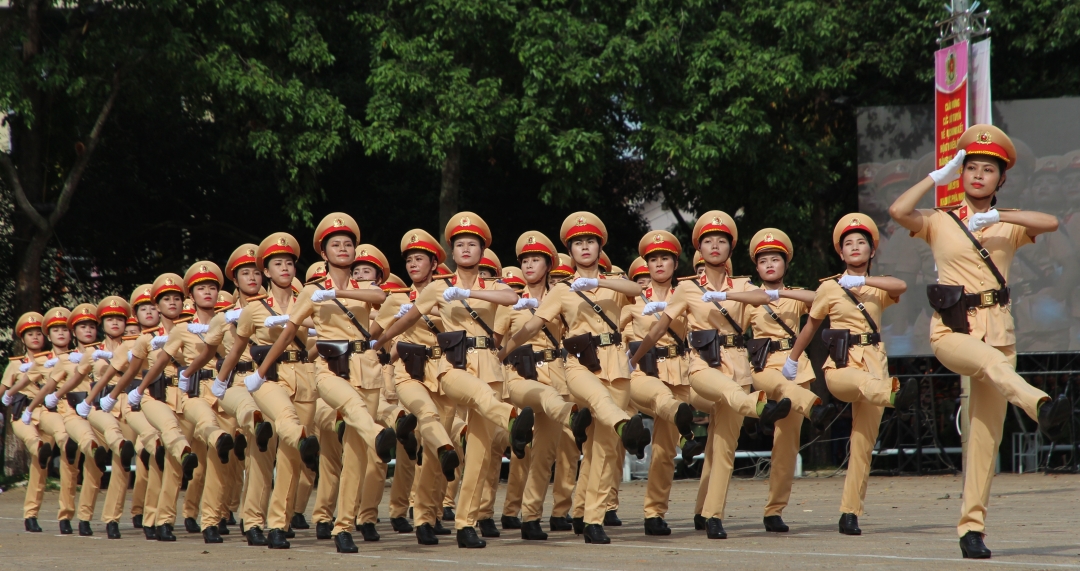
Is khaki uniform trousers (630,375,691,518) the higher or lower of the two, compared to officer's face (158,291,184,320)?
lower

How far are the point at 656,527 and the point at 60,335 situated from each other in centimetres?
752

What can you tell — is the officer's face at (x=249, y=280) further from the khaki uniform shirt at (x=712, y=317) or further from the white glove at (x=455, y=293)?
the khaki uniform shirt at (x=712, y=317)

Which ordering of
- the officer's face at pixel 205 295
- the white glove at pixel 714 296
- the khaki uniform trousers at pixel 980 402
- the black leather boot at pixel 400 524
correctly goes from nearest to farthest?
1. the khaki uniform trousers at pixel 980 402
2. the white glove at pixel 714 296
3. the black leather boot at pixel 400 524
4. the officer's face at pixel 205 295

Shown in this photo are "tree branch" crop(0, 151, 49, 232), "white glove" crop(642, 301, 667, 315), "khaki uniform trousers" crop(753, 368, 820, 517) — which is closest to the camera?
"khaki uniform trousers" crop(753, 368, 820, 517)

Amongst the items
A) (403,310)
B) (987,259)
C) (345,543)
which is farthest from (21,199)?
(987,259)

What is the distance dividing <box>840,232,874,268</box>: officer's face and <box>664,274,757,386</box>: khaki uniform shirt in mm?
728

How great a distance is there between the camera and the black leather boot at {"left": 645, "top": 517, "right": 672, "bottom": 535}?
377 inches

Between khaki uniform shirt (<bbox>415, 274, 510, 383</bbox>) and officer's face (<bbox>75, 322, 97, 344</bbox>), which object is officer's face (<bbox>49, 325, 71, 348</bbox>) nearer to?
officer's face (<bbox>75, 322, 97, 344</bbox>)

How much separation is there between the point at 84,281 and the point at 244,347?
1341cm

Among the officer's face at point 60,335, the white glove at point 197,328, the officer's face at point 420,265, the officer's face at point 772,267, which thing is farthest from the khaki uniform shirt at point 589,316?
the officer's face at point 60,335

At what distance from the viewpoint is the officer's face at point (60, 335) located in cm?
1395

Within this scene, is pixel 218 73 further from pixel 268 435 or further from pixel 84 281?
pixel 268 435

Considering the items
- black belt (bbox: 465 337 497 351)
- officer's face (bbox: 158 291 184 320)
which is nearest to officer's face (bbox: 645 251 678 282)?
black belt (bbox: 465 337 497 351)

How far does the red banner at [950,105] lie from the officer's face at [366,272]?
7.00m
